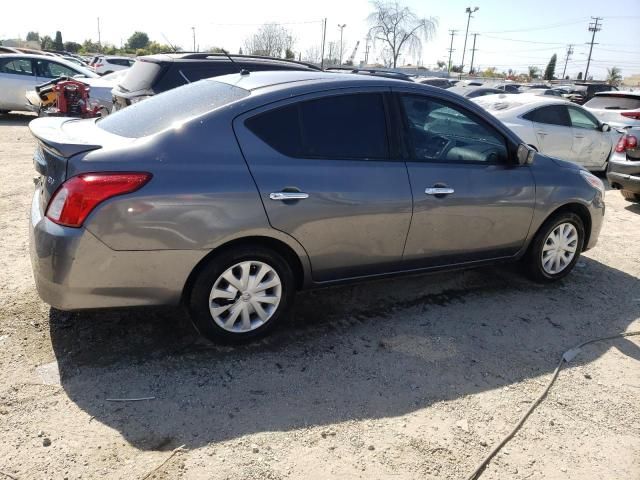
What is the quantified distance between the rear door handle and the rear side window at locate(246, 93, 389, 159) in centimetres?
40

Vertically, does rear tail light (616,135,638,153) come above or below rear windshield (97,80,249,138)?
below

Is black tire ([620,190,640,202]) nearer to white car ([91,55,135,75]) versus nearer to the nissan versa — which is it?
the nissan versa

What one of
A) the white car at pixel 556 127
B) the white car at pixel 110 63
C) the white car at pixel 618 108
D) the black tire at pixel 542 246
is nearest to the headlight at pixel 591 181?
the black tire at pixel 542 246

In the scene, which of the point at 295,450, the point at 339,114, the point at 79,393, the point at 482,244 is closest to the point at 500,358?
the point at 482,244

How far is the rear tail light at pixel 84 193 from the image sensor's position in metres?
2.81

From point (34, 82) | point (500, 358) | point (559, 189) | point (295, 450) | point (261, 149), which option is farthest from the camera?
point (34, 82)

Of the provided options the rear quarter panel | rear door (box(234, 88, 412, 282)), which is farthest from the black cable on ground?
the rear quarter panel

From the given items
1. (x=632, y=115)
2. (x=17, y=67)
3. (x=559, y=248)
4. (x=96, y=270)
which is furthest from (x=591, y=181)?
(x=17, y=67)

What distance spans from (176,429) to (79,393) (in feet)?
2.03

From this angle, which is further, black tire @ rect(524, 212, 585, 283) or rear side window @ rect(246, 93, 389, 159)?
black tire @ rect(524, 212, 585, 283)

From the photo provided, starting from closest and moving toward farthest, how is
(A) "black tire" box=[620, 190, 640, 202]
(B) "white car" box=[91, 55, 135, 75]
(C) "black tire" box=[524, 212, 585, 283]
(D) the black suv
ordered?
(C) "black tire" box=[524, 212, 585, 283] < (D) the black suv < (A) "black tire" box=[620, 190, 640, 202] < (B) "white car" box=[91, 55, 135, 75]

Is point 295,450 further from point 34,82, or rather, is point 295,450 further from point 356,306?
point 34,82

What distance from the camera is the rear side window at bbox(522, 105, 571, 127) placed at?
30.6ft

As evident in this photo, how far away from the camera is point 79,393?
288cm
